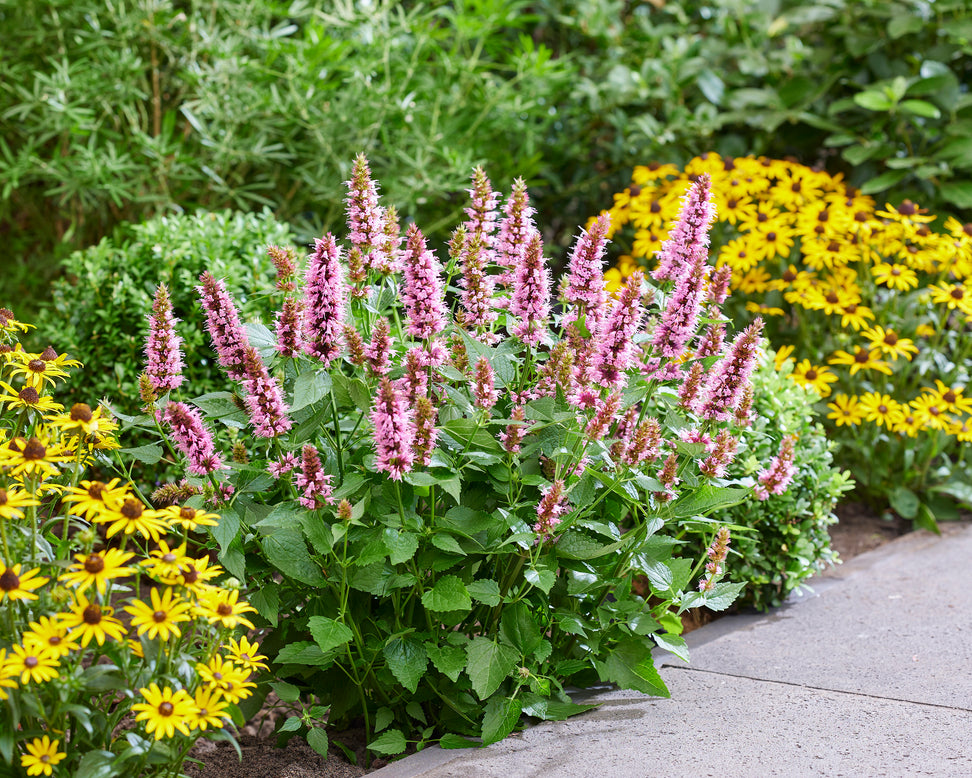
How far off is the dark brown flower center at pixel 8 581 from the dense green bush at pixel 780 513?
185cm

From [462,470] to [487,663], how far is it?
391 millimetres

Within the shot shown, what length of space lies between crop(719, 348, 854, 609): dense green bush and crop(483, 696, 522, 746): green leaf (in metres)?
0.92

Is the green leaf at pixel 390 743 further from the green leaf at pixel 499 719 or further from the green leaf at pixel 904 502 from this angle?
the green leaf at pixel 904 502

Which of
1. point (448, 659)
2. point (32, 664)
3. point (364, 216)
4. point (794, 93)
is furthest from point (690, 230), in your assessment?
point (794, 93)

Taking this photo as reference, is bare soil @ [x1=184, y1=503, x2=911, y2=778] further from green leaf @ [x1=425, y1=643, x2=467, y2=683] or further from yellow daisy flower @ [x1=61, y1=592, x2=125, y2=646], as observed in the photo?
yellow daisy flower @ [x1=61, y1=592, x2=125, y2=646]

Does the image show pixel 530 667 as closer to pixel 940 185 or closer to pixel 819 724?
pixel 819 724

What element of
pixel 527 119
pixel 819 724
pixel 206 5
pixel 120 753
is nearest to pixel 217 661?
pixel 120 753

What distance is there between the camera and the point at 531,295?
6.57 feet

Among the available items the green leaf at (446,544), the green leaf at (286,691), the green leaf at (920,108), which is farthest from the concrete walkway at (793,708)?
the green leaf at (920,108)

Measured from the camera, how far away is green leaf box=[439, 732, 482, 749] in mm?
2100

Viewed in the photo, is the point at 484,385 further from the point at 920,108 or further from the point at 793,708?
the point at 920,108

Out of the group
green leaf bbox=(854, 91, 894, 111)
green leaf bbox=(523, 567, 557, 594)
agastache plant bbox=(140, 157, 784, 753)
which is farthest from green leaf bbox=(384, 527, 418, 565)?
green leaf bbox=(854, 91, 894, 111)

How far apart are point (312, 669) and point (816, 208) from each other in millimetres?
2792

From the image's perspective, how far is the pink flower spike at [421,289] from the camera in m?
1.91
